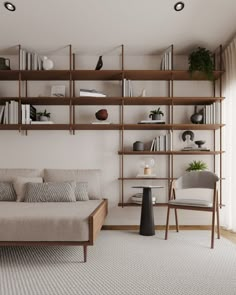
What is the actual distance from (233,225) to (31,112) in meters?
3.10

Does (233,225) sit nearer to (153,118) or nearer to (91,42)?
(153,118)

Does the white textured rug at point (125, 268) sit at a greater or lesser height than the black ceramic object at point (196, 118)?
lesser

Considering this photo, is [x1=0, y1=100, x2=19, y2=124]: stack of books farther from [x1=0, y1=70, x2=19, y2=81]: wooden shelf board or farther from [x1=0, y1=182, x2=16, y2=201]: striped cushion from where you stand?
[x1=0, y1=182, x2=16, y2=201]: striped cushion

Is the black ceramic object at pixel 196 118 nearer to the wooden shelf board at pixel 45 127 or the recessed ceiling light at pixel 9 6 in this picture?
the wooden shelf board at pixel 45 127

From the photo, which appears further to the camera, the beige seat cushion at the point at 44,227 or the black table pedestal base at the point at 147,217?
the black table pedestal base at the point at 147,217

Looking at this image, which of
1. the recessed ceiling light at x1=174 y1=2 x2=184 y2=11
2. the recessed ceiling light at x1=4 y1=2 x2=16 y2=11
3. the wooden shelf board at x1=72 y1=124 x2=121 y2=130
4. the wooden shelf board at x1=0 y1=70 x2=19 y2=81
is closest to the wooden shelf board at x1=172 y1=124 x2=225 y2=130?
the wooden shelf board at x1=72 y1=124 x2=121 y2=130

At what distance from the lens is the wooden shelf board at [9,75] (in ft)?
13.2

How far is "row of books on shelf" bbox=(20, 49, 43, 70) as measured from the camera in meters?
4.08

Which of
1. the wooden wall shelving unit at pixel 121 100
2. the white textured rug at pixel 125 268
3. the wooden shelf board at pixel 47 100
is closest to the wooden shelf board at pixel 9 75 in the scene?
the wooden wall shelving unit at pixel 121 100

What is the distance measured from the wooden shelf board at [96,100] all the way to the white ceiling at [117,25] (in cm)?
74

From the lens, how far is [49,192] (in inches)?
142

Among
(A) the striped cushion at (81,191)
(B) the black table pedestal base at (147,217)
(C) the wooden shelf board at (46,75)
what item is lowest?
(B) the black table pedestal base at (147,217)

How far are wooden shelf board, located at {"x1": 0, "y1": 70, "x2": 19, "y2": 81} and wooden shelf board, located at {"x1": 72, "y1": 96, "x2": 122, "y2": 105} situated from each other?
87 centimetres

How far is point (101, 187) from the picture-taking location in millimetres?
4332
